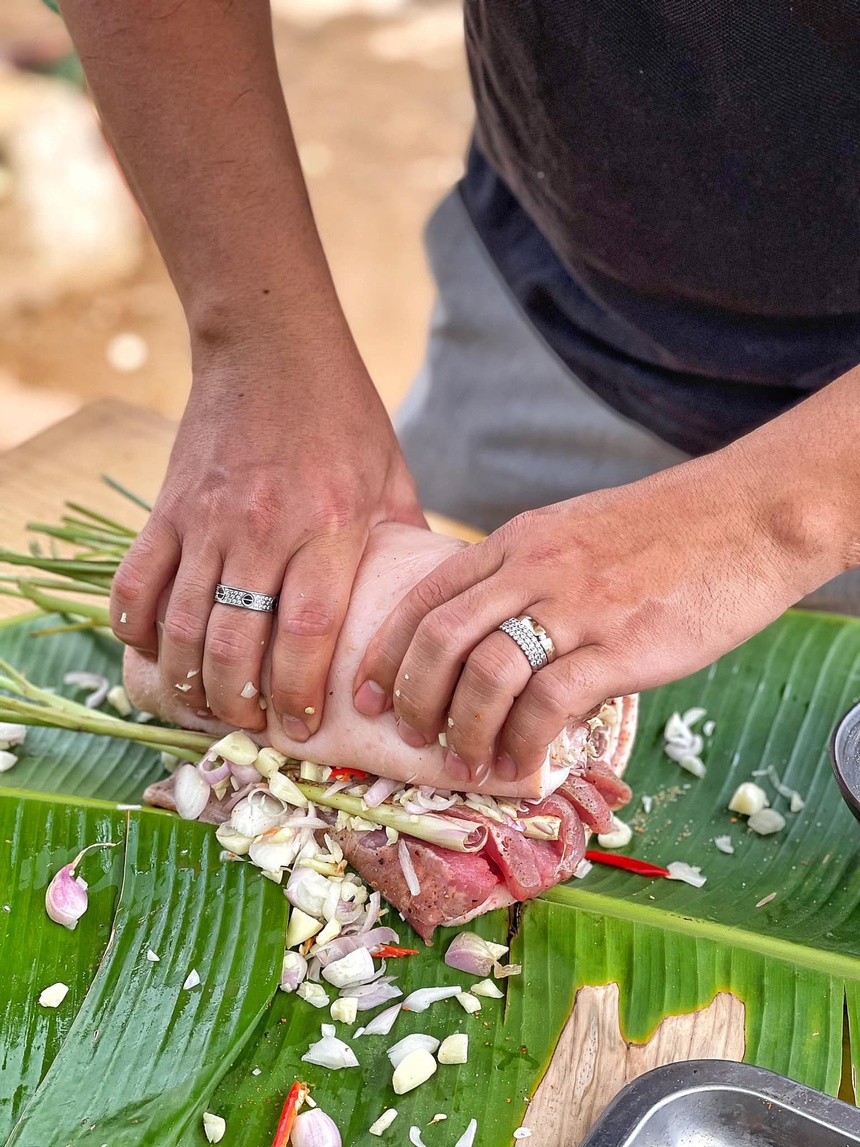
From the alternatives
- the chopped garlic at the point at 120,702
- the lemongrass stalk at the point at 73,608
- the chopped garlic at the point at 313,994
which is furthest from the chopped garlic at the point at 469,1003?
the lemongrass stalk at the point at 73,608

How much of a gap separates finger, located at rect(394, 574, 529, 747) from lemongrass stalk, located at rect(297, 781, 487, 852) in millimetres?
212

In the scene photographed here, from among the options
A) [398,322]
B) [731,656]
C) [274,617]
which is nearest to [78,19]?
[274,617]

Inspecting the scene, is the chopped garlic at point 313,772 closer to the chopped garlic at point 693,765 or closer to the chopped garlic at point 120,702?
the chopped garlic at point 120,702

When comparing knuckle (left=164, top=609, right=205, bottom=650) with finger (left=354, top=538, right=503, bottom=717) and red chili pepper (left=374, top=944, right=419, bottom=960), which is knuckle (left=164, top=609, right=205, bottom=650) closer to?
finger (left=354, top=538, right=503, bottom=717)

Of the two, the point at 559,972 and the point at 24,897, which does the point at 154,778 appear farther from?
the point at 559,972

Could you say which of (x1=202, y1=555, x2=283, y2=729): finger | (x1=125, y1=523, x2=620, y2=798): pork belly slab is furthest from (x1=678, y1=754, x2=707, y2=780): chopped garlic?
(x1=202, y1=555, x2=283, y2=729): finger

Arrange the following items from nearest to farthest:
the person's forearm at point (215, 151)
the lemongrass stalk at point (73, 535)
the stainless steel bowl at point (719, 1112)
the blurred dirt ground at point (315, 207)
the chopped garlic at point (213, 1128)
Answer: the stainless steel bowl at point (719, 1112), the chopped garlic at point (213, 1128), the person's forearm at point (215, 151), the lemongrass stalk at point (73, 535), the blurred dirt ground at point (315, 207)

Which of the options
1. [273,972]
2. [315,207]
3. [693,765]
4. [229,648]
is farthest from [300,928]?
[315,207]

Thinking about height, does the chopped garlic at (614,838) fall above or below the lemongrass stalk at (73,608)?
below

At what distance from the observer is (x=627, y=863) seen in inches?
81.4

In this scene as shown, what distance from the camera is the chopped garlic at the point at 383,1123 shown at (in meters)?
1.63

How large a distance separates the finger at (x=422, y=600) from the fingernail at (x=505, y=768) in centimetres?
22

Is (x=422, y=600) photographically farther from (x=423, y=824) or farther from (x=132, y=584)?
(x=132, y=584)

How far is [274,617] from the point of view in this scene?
190 cm
